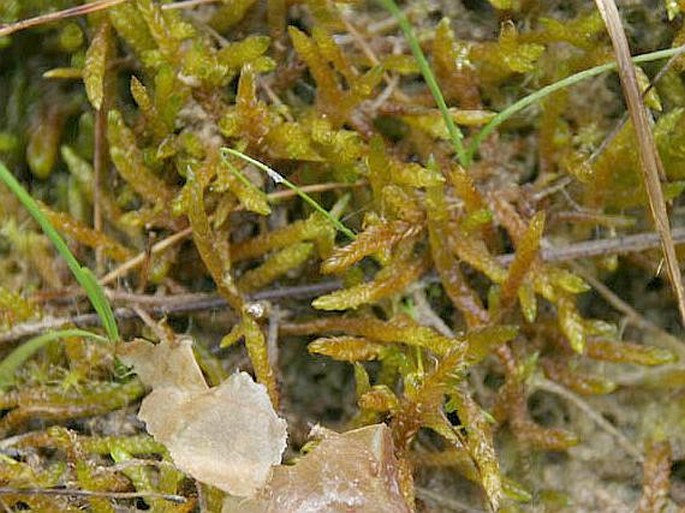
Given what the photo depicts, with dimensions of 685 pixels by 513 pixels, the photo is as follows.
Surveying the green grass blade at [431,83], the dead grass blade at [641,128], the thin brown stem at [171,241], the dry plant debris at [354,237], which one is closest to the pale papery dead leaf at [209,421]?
the dry plant debris at [354,237]

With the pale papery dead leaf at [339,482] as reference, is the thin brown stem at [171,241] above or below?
above

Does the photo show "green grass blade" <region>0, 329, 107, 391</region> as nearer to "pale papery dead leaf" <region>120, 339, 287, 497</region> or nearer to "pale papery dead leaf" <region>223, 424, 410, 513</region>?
"pale papery dead leaf" <region>120, 339, 287, 497</region>

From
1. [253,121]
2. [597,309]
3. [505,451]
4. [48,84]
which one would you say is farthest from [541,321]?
[48,84]

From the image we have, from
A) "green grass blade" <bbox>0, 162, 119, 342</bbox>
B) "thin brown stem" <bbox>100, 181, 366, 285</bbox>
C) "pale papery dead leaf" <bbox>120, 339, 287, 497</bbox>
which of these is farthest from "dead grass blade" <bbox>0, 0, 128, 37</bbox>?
"pale papery dead leaf" <bbox>120, 339, 287, 497</bbox>

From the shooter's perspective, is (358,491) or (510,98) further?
(510,98)

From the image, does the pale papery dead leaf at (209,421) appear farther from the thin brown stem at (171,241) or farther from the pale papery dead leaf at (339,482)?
the thin brown stem at (171,241)

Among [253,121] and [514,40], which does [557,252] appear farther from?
[253,121]
